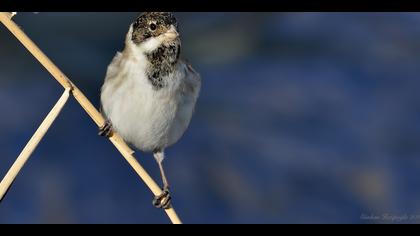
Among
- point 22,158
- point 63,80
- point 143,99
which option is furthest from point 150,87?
point 22,158

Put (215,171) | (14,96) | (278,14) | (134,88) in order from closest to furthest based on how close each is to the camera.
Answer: (134,88) < (215,171) < (14,96) < (278,14)

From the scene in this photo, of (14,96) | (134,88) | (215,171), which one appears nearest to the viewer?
(134,88)

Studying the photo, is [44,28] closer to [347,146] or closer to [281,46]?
[281,46]

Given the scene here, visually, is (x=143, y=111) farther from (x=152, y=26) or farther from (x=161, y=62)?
(x=152, y=26)

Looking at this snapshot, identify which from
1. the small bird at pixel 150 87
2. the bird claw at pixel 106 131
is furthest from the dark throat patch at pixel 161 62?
the bird claw at pixel 106 131

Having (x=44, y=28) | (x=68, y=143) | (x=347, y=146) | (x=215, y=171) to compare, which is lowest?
(x=347, y=146)

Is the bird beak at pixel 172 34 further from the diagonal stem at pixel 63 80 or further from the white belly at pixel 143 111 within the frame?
the diagonal stem at pixel 63 80

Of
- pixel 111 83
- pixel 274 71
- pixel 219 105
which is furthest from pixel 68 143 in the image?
pixel 111 83
